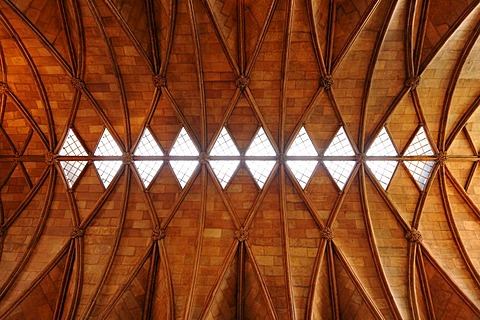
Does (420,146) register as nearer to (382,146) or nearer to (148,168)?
(382,146)

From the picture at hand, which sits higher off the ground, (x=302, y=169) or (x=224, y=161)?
(x=224, y=161)

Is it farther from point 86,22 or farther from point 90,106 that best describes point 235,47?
point 90,106

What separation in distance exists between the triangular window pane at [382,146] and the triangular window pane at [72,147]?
1495 centimetres

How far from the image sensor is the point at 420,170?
1585cm

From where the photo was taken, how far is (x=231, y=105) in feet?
51.0

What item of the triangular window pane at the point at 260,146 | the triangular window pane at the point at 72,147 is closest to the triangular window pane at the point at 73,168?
the triangular window pane at the point at 72,147

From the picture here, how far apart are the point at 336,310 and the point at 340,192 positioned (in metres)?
5.52

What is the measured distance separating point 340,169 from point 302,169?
1.94 meters

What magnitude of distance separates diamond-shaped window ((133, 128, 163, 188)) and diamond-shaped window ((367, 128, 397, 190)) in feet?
35.8

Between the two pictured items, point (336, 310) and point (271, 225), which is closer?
point (336, 310)

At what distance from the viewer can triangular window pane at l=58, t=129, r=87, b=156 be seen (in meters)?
16.3

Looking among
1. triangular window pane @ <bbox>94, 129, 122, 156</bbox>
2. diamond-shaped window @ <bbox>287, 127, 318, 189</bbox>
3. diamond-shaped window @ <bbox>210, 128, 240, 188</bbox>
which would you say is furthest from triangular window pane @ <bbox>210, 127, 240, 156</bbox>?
triangular window pane @ <bbox>94, 129, 122, 156</bbox>

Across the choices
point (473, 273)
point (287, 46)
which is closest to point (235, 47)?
point (287, 46)

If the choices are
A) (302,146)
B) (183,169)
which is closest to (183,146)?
(183,169)
